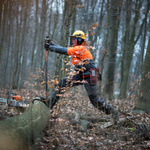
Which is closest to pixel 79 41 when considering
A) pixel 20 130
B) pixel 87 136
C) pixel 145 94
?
pixel 87 136

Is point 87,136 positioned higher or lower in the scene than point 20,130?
lower

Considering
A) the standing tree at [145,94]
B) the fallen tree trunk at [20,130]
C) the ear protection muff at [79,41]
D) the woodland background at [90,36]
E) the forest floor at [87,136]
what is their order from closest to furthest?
the fallen tree trunk at [20,130] < the forest floor at [87,136] < the ear protection muff at [79,41] < the woodland background at [90,36] < the standing tree at [145,94]

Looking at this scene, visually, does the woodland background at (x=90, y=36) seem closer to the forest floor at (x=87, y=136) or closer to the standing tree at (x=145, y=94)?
the standing tree at (x=145, y=94)

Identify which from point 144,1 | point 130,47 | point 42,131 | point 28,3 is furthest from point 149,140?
point 28,3

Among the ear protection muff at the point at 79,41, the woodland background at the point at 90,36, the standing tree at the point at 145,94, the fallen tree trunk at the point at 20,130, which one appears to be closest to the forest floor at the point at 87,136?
the fallen tree trunk at the point at 20,130

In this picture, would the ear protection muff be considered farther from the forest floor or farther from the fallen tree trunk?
the fallen tree trunk

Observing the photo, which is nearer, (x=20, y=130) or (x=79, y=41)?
(x=20, y=130)

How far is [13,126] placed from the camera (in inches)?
114

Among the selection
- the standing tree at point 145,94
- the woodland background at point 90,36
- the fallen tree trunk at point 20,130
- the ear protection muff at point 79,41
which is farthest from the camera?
the standing tree at point 145,94

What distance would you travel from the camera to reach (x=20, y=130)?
2898mm

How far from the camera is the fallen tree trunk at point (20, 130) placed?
102 inches

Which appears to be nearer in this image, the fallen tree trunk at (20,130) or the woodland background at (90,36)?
the fallen tree trunk at (20,130)

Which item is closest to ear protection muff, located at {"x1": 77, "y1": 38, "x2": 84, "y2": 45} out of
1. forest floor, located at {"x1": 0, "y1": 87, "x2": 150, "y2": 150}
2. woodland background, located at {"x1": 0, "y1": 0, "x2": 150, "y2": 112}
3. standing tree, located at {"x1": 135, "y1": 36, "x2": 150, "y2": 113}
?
woodland background, located at {"x1": 0, "y1": 0, "x2": 150, "y2": 112}

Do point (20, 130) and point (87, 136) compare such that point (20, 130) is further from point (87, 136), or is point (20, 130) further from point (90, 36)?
point (90, 36)
